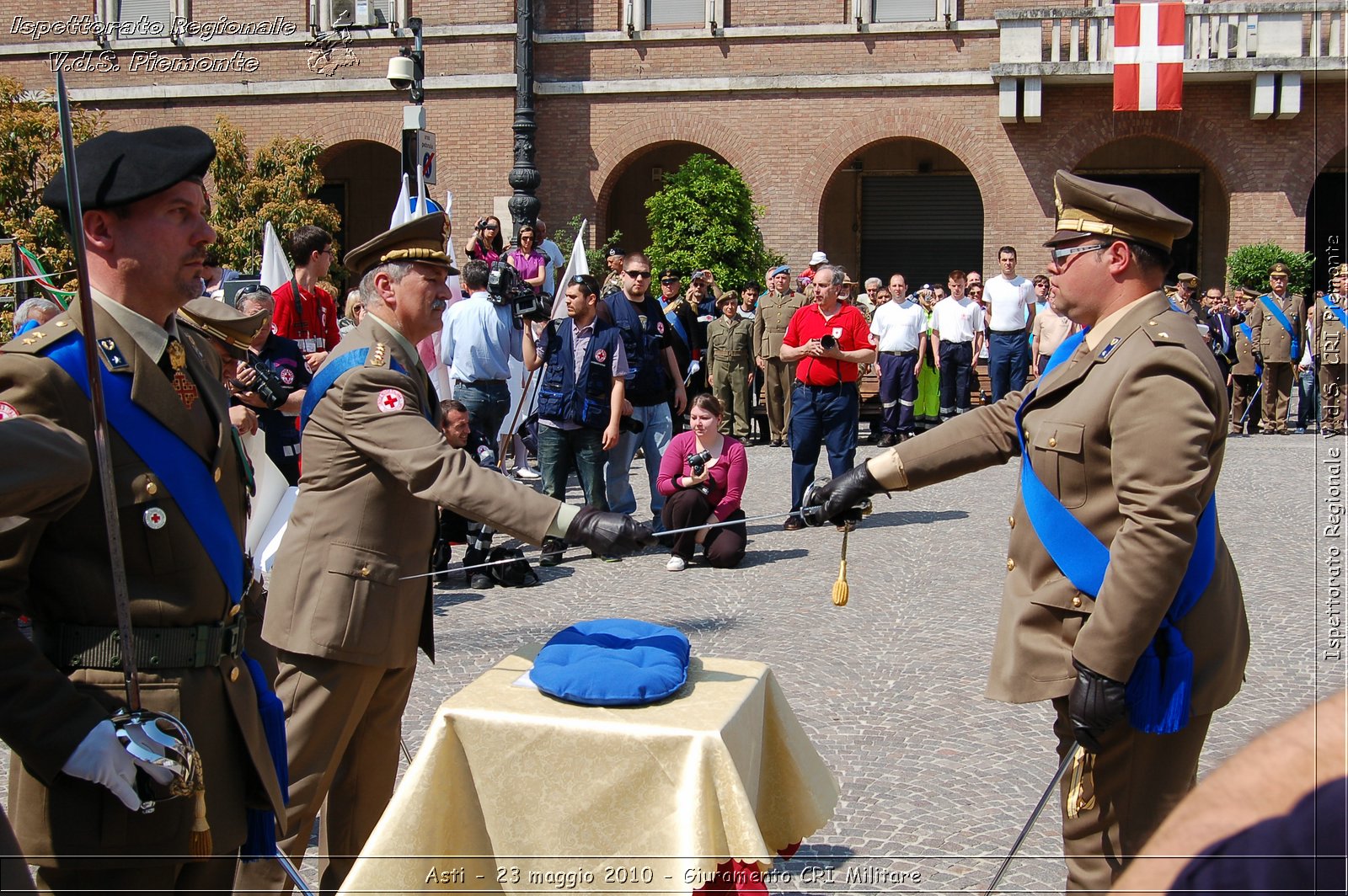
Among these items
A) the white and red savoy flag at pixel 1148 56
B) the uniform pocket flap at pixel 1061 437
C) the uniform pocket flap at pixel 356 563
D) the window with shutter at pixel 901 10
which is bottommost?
the uniform pocket flap at pixel 356 563

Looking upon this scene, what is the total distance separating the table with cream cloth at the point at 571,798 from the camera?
113 inches

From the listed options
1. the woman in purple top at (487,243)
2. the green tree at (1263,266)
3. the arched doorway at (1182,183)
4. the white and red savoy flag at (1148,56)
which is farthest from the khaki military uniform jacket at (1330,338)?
the woman in purple top at (487,243)

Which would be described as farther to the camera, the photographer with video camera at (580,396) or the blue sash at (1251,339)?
the blue sash at (1251,339)

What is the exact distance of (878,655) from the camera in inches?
265

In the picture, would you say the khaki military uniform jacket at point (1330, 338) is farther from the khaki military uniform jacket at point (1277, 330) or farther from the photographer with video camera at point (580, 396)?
the photographer with video camera at point (580, 396)

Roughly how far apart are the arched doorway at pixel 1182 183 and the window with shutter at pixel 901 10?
4669 mm

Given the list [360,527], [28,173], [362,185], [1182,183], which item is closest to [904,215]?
[1182,183]

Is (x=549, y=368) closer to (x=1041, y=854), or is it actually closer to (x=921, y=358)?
(x=1041, y=854)

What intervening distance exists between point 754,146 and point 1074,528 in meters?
22.1

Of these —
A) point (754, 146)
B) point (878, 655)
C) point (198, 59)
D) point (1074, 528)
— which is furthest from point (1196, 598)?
point (198, 59)

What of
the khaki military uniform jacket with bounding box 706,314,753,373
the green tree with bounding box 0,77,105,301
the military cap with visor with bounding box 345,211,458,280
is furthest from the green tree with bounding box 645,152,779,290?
the military cap with visor with bounding box 345,211,458,280

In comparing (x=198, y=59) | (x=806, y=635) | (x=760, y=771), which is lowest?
(x=806, y=635)

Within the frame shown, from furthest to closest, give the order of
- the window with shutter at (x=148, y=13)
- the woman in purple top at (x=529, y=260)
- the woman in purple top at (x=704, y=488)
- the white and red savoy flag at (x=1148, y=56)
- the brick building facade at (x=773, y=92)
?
1. the window with shutter at (x=148, y=13)
2. the brick building facade at (x=773, y=92)
3. the white and red savoy flag at (x=1148, y=56)
4. the woman in purple top at (x=529, y=260)
5. the woman in purple top at (x=704, y=488)

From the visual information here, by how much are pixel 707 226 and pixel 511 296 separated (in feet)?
41.8
